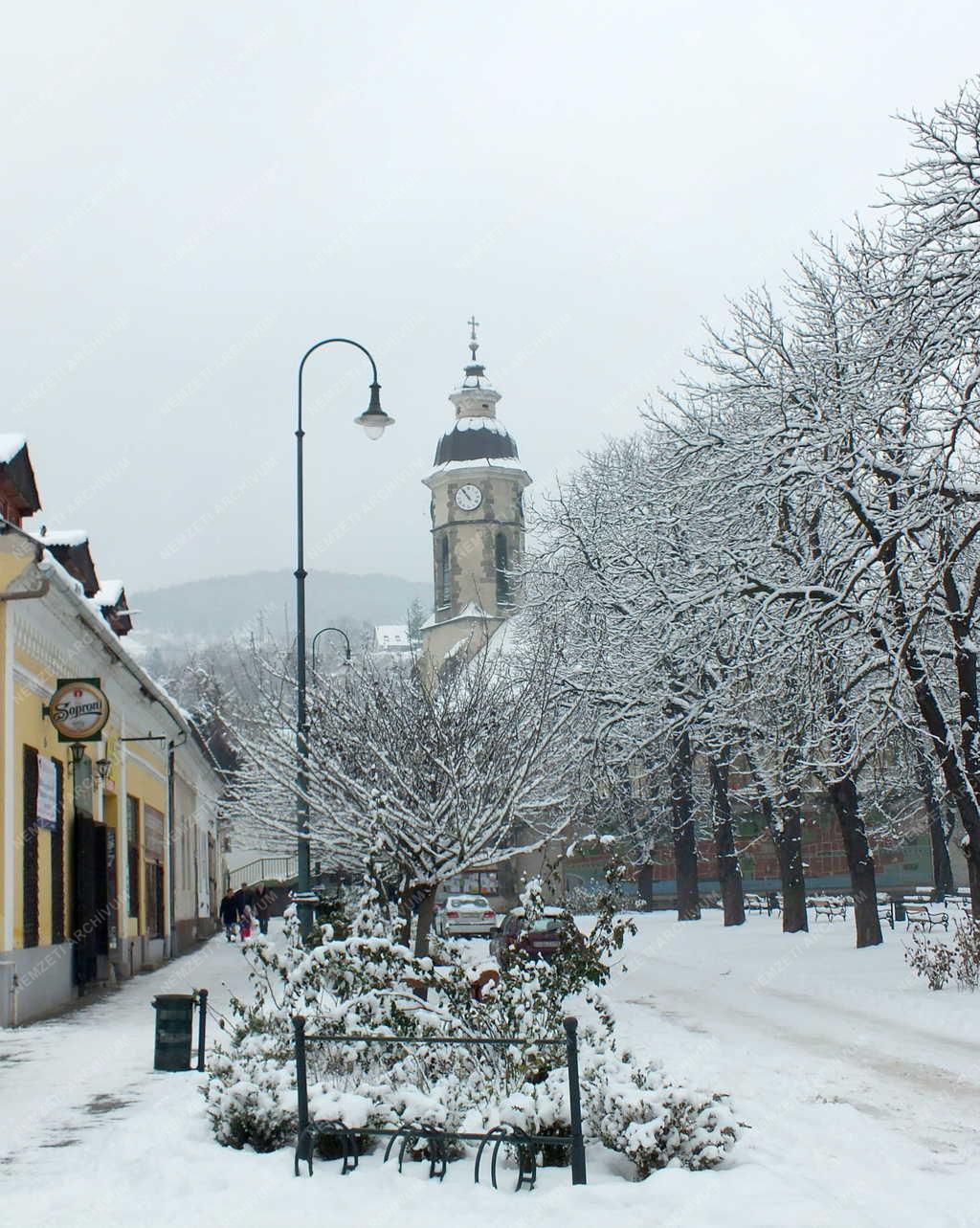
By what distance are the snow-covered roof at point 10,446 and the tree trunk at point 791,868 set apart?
1668cm

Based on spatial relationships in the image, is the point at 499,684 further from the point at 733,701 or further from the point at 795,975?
the point at 795,975

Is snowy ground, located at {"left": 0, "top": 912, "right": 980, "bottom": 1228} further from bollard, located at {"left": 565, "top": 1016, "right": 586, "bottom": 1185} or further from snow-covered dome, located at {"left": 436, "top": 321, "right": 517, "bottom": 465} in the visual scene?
snow-covered dome, located at {"left": 436, "top": 321, "right": 517, "bottom": 465}

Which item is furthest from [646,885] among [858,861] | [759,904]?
[858,861]

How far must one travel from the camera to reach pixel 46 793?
64.8 feet

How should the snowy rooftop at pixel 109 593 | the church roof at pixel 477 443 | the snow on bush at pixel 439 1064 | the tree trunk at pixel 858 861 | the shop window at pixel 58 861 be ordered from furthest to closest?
1. the church roof at pixel 477 443
2. the snowy rooftop at pixel 109 593
3. the tree trunk at pixel 858 861
4. the shop window at pixel 58 861
5. the snow on bush at pixel 439 1064

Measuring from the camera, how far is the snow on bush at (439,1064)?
860 cm

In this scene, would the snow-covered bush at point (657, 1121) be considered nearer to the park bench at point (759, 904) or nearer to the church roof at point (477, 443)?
the park bench at point (759, 904)

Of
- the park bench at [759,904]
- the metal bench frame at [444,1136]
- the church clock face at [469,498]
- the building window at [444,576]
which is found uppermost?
the church clock face at [469,498]

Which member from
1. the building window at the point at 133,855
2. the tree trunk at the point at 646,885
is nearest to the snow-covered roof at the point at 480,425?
the tree trunk at the point at 646,885

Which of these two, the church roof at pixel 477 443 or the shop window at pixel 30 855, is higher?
the church roof at pixel 477 443

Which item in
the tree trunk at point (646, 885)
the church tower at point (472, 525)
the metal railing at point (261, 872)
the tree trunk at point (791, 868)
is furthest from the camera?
the metal railing at point (261, 872)

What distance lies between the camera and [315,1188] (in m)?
8.27

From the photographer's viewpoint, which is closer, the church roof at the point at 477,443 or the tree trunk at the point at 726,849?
the tree trunk at the point at 726,849

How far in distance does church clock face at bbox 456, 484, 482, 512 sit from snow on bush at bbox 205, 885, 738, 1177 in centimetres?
6533
